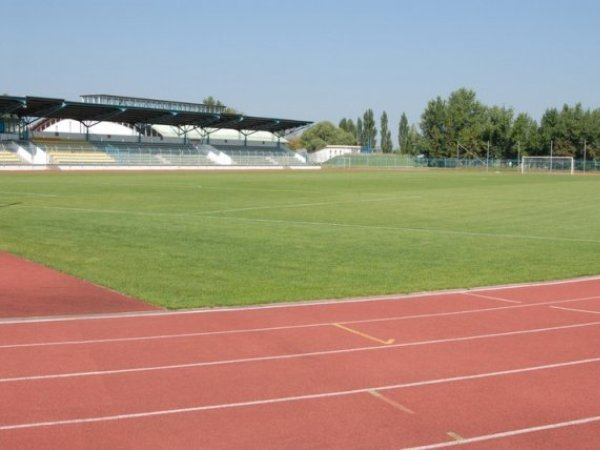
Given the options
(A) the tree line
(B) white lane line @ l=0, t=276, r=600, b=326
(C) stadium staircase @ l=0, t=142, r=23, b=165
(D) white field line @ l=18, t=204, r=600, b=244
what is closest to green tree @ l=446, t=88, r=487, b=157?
(A) the tree line

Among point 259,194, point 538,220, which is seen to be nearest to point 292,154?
point 259,194

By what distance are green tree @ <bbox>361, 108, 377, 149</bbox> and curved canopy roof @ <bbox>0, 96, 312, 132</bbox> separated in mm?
72019

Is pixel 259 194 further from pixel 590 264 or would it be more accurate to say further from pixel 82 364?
pixel 82 364

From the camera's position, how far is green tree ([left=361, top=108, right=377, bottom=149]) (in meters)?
182

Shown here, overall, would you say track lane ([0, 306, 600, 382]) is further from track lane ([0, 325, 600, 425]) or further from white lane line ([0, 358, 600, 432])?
white lane line ([0, 358, 600, 432])

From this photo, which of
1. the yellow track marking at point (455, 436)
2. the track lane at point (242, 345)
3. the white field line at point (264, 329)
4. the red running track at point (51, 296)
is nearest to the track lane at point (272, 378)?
the track lane at point (242, 345)

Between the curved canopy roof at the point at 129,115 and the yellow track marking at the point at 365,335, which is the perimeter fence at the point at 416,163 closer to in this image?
the curved canopy roof at the point at 129,115

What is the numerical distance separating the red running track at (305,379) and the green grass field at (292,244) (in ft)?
7.06

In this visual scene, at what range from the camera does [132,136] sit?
96.3 meters

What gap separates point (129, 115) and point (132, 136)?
8538 mm

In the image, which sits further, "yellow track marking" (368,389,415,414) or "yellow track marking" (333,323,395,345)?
"yellow track marking" (333,323,395,345)

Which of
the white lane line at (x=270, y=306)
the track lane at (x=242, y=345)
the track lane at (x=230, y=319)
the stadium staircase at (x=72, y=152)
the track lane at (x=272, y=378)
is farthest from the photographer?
the stadium staircase at (x=72, y=152)

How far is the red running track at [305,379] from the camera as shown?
5938 millimetres

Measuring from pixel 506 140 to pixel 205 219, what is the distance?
109 metres
